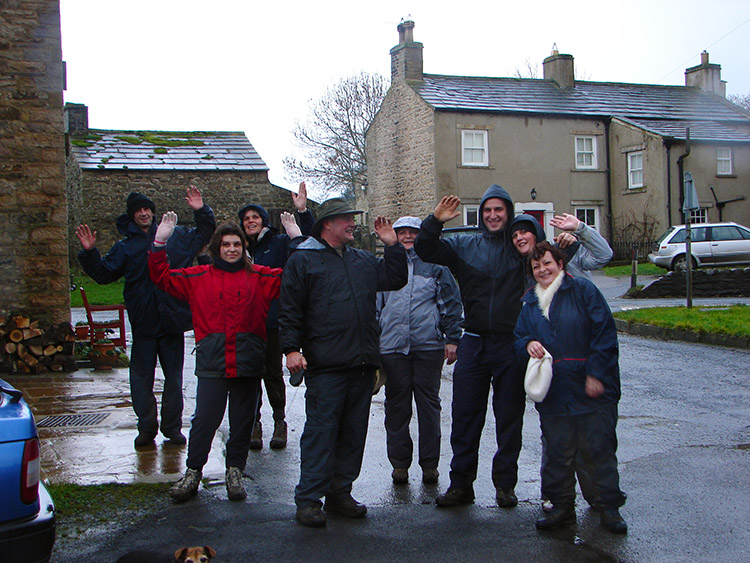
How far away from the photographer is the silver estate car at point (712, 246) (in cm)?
2320

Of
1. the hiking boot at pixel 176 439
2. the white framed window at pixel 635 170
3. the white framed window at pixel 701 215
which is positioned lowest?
the hiking boot at pixel 176 439

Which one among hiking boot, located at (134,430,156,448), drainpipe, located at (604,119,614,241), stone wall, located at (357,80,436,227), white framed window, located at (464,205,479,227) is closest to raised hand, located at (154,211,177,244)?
hiking boot, located at (134,430,156,448)

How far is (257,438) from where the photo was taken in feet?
22.1

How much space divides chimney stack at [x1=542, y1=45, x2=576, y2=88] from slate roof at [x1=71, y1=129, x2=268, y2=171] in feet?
46.8

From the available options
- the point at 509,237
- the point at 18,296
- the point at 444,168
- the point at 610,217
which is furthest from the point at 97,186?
the point at 509,237

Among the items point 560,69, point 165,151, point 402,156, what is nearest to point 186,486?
point 165,151

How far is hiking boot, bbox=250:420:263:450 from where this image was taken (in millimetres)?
6609

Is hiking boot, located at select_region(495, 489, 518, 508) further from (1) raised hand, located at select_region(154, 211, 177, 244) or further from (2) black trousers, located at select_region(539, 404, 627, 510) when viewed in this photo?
(1) raised hand, located at select_region(154, 211, 177, 244)

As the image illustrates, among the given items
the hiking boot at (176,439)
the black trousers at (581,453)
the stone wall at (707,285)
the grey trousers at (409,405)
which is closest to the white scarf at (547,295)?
the black trousers at (581,453)

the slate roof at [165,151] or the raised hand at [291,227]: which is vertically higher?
the slate roof at [165,151]

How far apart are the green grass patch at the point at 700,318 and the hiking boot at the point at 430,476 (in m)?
8.01

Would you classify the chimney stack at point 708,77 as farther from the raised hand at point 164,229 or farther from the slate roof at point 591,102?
the raised hand at point 164,229

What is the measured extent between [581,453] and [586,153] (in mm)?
29387

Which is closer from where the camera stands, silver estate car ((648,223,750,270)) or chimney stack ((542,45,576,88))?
silver estate car ((648,223,750,270))
